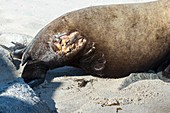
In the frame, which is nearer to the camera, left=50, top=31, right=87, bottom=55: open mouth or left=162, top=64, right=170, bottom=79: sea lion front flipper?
left=50, top=31, right=87, bottom=55: open mouth

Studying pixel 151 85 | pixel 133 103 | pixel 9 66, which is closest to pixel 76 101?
pixel 133 103

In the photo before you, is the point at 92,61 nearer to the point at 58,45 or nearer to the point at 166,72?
the point at 58,45

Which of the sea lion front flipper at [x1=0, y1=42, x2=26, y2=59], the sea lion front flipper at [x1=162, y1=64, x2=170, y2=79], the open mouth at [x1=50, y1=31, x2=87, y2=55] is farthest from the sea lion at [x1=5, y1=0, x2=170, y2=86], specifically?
the sea lion front flipper at [x1=0, y1=42, x2=26, y2=59]

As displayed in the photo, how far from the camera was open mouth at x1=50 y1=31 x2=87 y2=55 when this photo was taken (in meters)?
4.57

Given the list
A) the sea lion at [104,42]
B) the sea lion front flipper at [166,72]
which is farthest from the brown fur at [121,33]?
the sea lion front flipper at [166,72]

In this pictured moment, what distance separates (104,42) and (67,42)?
38 centimetres

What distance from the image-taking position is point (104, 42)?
4.66 meters

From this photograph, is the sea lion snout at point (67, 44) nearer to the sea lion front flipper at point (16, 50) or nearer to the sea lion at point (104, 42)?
the sea lion at point (104, 42)

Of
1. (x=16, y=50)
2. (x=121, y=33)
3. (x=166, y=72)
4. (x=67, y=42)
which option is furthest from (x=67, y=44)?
(x=166, y=72)

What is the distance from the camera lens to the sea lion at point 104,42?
4.59 meters

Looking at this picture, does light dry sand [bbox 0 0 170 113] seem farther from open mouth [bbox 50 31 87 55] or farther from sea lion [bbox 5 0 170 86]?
open mouth [bbox 50 31 87 55]

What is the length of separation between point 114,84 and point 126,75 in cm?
30

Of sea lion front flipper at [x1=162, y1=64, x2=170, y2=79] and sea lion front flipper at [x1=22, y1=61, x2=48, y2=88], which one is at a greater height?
sea lion front flipper at [x1=22, y1=61, x2=48, y2=88]

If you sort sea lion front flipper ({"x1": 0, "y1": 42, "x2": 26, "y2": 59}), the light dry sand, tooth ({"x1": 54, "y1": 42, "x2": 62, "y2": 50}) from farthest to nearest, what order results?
sea lion front flipper ({"x1": 0, "y1": 42, "x2": 26, "y2": 59}) < tooth ({"x1": 54, "y1": 42, "x2": 62, "y2": 50}) < the light dry sand
